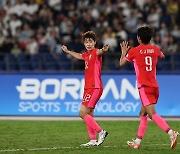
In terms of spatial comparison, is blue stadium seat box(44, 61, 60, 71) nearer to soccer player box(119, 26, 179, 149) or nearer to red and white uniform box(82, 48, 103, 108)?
red and white uniform box(82, 48, 103, 108)

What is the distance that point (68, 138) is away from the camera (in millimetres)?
15258

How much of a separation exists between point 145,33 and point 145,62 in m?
0.51

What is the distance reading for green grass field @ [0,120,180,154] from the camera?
12.8 m

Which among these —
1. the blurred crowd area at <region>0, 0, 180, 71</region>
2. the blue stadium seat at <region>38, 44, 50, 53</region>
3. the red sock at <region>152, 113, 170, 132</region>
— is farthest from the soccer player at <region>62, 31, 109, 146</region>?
the blue stadium seat at <region>38, 44, 50, 53</region>

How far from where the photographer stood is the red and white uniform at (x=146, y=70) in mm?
12758

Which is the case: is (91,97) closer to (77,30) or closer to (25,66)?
(25,66)

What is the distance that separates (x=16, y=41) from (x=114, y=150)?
13.8m

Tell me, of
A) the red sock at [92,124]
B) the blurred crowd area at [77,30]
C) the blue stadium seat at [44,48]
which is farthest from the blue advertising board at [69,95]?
the red sock at [92,124]

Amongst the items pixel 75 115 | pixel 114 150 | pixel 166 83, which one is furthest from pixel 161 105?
pixel 114 150

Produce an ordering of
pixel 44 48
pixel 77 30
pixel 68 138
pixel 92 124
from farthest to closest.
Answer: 1. pixel 77 30
2. pixel 44 48
3. pixel 68 138
4. pixel 92 124

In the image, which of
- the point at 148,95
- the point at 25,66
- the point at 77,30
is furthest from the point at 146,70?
the point at 77,30

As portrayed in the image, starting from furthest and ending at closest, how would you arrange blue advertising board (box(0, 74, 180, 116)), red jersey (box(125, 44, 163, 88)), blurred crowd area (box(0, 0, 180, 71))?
1. blurred crowd area (box(0, 0, 180, 71))
2. blue advertising board (box(0, 74, 180, 116))
3. red jersey (box(125, 44, 163, 88))

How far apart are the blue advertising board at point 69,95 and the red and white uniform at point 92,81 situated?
22.9 ft

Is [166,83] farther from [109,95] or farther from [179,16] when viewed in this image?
[179,16]
